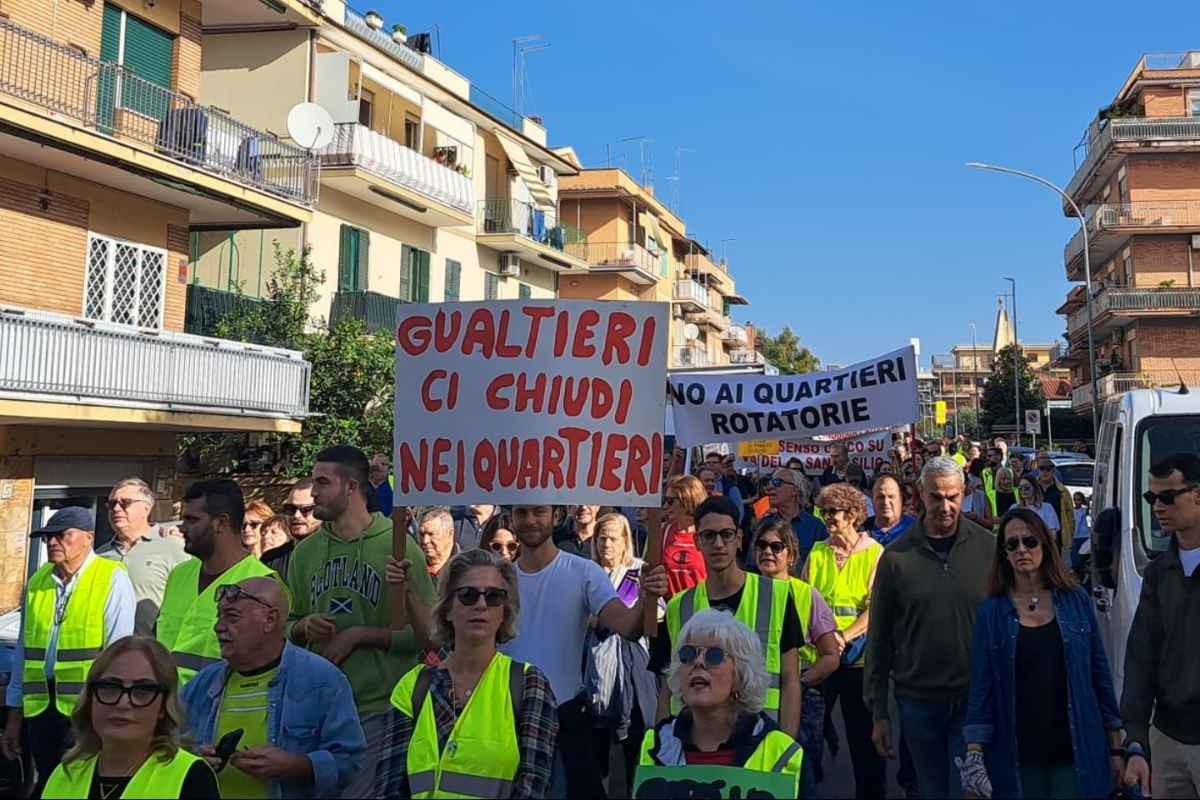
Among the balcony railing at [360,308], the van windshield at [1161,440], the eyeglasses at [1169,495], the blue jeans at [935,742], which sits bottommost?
the blue jeans at [935,742]

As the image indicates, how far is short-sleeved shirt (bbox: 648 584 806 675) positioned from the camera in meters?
4.41

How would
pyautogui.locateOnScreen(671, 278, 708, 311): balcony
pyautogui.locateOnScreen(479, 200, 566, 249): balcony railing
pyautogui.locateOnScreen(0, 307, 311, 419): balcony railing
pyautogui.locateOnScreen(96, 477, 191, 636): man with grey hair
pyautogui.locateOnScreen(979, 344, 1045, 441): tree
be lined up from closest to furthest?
pyautogui.locateOnScreen(96, 477, 191, 636): man with grey hair < pyautogui.locateOnScreen(0, 307, 311, 419): balcony railing < pyautogui.locateOnScreen(479, 200, 566, 249): balcony railing < pyautogui.locateOnScreen(671, 278, 708, 311): balcony < pyautogui.locateOnScreen(979, 344, 1045, 441): tree

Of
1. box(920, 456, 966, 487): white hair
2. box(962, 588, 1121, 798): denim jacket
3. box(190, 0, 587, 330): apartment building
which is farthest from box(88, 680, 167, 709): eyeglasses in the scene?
box(190, 0, 587, 330): apartment building

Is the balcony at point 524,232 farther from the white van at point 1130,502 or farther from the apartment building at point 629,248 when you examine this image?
the white van at point 1130,502

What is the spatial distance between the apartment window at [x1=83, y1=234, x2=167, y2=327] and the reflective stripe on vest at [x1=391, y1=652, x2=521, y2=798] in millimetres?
15335

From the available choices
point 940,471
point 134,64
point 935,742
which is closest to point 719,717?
point 935,742

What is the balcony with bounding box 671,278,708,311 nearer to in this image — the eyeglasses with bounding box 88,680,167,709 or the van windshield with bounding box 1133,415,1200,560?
the van windshield with bounding box 1133,415,1200,560

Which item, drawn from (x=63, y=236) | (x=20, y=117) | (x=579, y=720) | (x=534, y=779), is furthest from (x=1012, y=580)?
(x=63, y=236)

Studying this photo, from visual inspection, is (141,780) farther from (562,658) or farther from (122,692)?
(562,658)

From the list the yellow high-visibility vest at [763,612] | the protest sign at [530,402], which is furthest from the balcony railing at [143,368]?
the yellow high-visibility vest at [763,612]

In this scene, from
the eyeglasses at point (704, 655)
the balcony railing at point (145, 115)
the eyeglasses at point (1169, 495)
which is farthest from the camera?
the balcony railing at point (145, 115)

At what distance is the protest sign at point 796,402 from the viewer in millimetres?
8195

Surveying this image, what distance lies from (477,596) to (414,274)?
25.0 m

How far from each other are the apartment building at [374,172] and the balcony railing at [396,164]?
0.12ft
